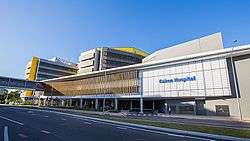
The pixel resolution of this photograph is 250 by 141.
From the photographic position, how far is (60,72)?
128 m

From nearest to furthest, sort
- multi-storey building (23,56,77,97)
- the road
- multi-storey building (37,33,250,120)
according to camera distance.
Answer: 1. the road
2. multi-storey building (37,33,250,120)
3. multi-storey building (23,56,77,97)

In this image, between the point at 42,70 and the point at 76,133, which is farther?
the point at 42,70

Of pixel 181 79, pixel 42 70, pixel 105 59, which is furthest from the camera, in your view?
pixel 42 70

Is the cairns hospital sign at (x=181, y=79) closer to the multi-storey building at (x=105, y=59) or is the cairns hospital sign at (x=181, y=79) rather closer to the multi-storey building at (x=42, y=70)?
the multi-storey building at (x=105, y=59)

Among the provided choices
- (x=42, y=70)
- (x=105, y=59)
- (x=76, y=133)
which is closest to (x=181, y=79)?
(x=76, y=133)

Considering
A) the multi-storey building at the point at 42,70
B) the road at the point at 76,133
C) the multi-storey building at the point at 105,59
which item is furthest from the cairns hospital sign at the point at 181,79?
the multi-storey building at the point at 42,70

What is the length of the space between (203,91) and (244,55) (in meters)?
11.2

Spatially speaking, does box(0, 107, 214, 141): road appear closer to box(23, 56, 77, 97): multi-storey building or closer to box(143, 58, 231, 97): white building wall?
box(143, 58, 231, 97): white building wall

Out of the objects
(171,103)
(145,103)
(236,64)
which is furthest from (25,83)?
(236,64)

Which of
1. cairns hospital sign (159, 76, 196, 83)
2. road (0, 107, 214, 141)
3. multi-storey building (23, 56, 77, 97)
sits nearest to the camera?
road (0, 107, 214, 141)

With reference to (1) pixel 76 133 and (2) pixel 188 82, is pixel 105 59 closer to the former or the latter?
(2) pixel 188 82

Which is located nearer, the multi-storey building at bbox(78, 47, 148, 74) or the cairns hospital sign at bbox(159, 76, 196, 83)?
the cairns hospital sign at bbox(159, 76, 196, 83)

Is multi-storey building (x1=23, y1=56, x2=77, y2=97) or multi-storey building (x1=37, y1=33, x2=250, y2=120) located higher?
multi-storey building (x1=23, y1=56, x2=77, y2=97)

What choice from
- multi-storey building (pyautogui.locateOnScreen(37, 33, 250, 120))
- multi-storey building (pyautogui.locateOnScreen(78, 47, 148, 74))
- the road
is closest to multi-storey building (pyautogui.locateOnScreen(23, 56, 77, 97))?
multi-storey building (pyautogui.locateOnScreen(78, 47, 148, 74))
